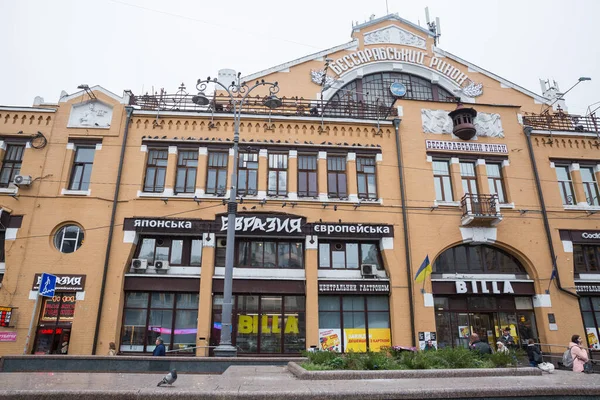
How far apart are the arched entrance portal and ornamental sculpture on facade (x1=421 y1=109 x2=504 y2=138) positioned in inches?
270

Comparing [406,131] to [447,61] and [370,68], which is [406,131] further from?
[447,61]

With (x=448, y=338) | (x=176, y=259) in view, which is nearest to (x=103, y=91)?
Result: (x=176, y=259)

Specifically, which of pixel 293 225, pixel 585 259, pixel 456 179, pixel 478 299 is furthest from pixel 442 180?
pixel 293 225

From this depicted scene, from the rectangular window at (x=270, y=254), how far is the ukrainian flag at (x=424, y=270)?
580 centimetres

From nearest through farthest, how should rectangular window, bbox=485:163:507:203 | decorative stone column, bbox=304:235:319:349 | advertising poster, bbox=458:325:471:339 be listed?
decorative stone column, bbox=304:235:319:349, advertising poster, bbox=458:325:471:339, rectangular window, bbox=485:163:507:203

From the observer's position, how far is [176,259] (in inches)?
820

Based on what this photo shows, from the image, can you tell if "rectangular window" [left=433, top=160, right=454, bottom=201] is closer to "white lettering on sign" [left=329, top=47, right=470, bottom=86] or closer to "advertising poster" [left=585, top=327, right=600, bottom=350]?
"white lettering on sign" [left=329, top=47, right=470, bottom=86]

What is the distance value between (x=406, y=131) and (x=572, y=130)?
10.4m

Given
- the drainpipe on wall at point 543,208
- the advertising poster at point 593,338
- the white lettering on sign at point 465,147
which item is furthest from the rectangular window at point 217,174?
the advertising poster at point 593,338

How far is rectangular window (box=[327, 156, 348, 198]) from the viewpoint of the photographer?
2258cm

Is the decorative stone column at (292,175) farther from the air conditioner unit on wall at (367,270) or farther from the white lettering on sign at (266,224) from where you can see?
the air conditioner unit on wall at (367,270)

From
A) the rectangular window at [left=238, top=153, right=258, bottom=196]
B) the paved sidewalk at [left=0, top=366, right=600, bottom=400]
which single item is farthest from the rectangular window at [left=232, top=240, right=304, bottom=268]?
the paved sidewalk at [left=0, top=366, right=600, bottom=400]

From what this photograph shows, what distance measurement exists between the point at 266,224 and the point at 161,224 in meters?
5.24

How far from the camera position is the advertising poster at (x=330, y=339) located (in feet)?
65.6
